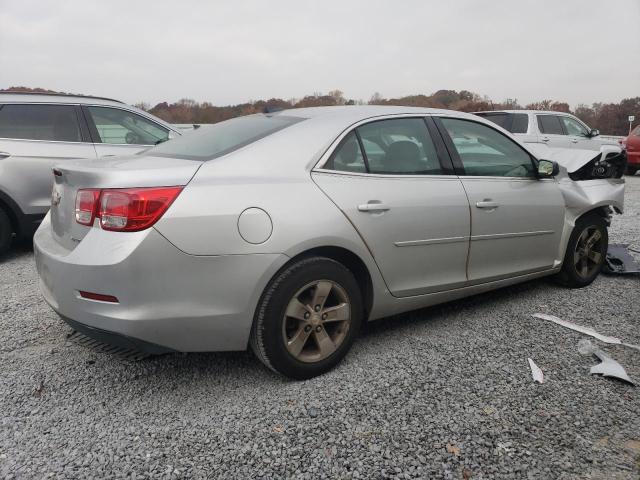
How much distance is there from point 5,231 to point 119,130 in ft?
5.47

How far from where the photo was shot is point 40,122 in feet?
18.3

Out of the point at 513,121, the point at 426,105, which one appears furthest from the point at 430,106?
the point at 513,121

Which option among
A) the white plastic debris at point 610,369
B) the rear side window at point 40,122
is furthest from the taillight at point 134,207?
the rear side window at point 40,122

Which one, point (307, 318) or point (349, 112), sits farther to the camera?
point (349, 112)

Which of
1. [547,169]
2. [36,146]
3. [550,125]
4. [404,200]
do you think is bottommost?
[404,200]

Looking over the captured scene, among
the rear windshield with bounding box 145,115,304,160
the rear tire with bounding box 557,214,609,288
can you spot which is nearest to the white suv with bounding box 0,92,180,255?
the rear windshield with bounding box 145,115,304,160

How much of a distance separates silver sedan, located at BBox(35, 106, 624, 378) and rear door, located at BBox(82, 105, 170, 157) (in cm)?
295

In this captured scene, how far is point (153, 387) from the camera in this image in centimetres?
270

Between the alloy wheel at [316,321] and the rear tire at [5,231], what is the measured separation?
403 cm

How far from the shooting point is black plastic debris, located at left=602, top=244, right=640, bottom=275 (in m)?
4.64

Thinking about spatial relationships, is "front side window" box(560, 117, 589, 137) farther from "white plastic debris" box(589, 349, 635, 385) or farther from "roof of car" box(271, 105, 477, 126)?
"white plastic debris" box(589, 349, 635, 385)

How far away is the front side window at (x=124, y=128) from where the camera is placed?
5914mm

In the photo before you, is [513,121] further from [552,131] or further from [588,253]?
[588,253]

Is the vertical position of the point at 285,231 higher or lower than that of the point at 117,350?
higher
